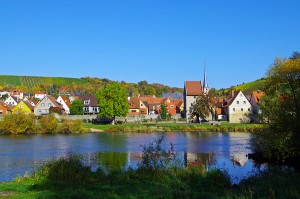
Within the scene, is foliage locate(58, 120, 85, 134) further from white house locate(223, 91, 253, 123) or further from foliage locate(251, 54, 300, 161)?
foliage locate(251, 54, 300, 161)

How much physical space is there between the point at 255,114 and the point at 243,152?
5041 cm

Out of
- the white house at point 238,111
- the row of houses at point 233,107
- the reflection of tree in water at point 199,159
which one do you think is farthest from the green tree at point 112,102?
the reflection of tree in water at point 199,159

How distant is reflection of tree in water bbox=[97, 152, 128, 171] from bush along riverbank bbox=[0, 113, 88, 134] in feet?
115

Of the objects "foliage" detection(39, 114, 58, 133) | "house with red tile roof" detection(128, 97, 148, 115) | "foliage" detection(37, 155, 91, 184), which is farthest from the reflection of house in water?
"house with red tile roof" detection(128, 97, 148, 115)

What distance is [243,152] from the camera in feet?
127

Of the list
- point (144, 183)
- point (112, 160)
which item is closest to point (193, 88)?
point (112, 160)

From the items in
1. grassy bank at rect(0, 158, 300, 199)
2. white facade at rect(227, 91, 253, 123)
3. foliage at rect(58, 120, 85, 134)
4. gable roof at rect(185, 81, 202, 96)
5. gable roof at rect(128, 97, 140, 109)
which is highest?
gable roof at rect(185, 81, 202, 96)

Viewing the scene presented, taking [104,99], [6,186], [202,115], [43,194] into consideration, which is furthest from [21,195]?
[202,115]

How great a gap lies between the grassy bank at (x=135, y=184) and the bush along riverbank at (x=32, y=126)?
51.6m

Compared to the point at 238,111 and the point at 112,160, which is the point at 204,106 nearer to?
the point at 238,111

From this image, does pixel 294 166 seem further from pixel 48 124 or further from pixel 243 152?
pixel 48 124

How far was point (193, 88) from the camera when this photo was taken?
9862 centimetres

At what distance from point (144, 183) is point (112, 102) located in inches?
2528

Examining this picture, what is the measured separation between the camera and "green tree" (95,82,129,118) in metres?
82.1
